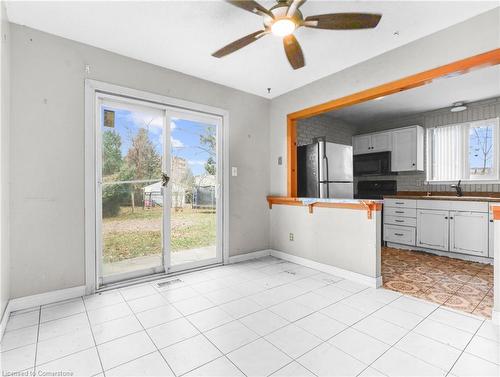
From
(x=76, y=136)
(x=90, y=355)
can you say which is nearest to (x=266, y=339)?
(x=90, y=355)

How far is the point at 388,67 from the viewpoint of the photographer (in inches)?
108

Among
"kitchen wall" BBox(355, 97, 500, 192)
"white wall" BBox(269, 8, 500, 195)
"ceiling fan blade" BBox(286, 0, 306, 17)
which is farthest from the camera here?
"kitchen wall" BBox(355, 97, 500, 192)

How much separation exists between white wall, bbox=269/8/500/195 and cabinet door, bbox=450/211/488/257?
2.51 meters

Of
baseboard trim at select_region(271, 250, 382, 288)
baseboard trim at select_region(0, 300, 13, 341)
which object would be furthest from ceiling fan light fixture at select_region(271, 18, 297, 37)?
baseboard trim at select_region(0, 300, 13, 341)

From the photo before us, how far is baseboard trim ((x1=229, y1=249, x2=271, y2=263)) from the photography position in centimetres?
372

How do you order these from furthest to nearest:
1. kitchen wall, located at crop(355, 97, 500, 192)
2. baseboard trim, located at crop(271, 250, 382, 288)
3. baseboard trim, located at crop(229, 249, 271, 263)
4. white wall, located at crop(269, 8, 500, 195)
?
1. kitchen wall, located at crop(355, 97, 500, 192)
2. baseboard trim, located at crop(229, 249, 271, 263)
3. baseboard trim, located at crop(271, 250, 382, 288)
4. white wall, located at crop(269, 8, 500, 195)

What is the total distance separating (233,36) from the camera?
2.46m

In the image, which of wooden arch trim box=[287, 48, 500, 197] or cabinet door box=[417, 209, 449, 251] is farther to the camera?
cabinet door box=[417, 209, 449, 251]

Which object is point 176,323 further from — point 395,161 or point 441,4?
point 395,161

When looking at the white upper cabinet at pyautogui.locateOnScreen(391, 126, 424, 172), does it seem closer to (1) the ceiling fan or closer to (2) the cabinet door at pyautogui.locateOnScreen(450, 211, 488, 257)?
(2) the cabinet door at pyautogui.locateOnScreen(450, 211, 488, 257)

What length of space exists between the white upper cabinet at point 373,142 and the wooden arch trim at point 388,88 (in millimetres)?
2484

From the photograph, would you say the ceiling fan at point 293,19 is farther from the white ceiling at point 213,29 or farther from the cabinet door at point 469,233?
the cabinet door at point 469,233

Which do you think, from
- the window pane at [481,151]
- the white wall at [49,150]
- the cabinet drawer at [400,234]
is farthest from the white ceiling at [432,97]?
the white wall at [49,150]

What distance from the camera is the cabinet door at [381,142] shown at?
17.0ft
